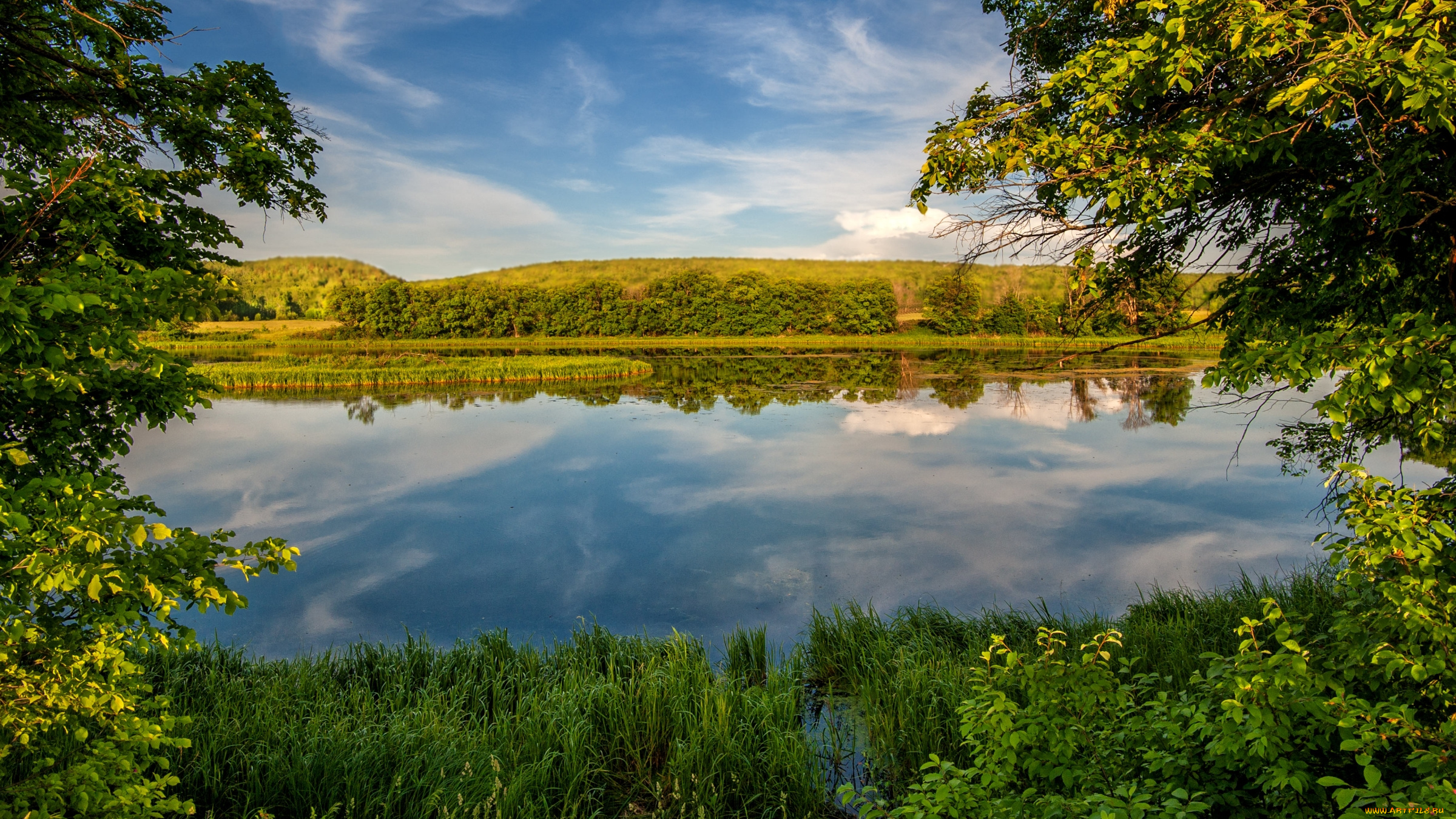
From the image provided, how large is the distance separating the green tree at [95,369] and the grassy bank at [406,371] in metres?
27.3

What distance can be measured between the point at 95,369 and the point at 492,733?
3226 mm

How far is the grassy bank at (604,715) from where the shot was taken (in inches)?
166

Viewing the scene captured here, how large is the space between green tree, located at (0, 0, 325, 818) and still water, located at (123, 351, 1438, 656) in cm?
416

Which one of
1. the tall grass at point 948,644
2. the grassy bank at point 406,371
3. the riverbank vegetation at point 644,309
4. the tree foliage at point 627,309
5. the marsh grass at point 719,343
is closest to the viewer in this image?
the tall grass at point 948,644

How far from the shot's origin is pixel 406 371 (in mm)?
32062

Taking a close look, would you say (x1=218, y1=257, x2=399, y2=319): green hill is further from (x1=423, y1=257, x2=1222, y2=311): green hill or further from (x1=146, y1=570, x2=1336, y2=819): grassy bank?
(x1=146, y1=570, x2=1336, y2=819): grassy bank

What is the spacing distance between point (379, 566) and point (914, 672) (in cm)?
744

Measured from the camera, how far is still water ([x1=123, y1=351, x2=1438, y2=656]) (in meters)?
8.23

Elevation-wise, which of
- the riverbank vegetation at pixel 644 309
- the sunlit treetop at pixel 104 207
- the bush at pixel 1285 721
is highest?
the riverbank vegetation at pixel 644 309

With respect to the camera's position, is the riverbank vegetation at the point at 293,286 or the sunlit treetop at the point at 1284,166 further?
the riverbank vegetation at the point at 293,286

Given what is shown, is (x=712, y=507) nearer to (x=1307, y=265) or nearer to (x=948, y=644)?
(x=948, y=644)

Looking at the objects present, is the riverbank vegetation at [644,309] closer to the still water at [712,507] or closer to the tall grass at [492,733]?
the still water at [712,507]

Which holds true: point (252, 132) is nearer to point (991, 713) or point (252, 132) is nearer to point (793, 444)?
point (991, 713)

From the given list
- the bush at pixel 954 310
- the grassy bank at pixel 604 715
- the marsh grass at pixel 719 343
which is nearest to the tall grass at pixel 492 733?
the grassy bank at pixel 604 715
